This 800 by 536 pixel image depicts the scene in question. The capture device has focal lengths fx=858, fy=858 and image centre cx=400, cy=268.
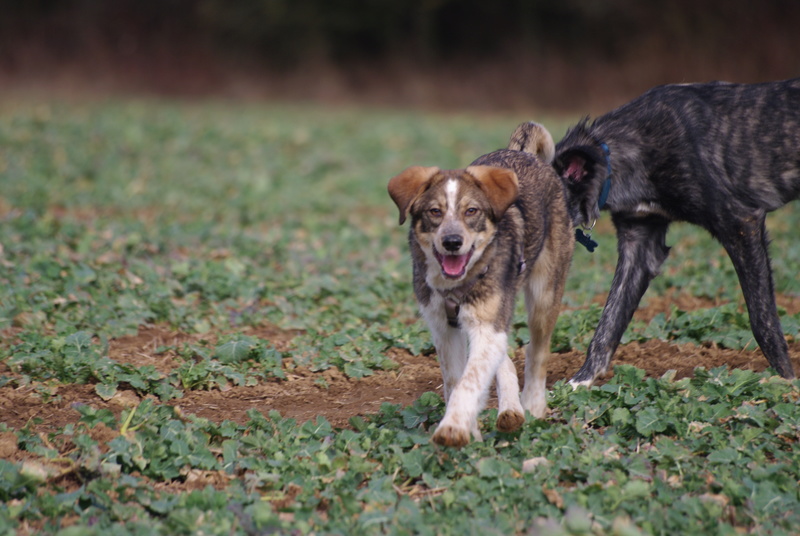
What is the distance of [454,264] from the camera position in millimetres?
4430

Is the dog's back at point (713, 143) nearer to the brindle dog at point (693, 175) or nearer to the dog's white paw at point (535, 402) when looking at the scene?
the brindle dog at point (693, 175)

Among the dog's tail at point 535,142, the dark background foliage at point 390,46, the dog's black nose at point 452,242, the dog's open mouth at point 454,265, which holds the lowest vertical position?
the dark background foliage at point 390,46

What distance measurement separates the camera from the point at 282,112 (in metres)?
25.2

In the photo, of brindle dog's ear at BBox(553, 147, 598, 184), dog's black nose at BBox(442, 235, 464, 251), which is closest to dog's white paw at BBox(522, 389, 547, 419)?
dog's black nose at BBox(442, 235, 464, 251)

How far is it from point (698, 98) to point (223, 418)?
3655mm

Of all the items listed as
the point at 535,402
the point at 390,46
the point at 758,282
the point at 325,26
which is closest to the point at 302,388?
the point at 535,402

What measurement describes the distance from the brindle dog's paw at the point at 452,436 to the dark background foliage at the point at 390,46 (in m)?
20.4

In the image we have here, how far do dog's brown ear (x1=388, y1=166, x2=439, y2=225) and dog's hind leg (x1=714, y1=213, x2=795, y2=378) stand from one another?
2005mm

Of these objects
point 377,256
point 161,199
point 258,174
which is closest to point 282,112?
point 258,174

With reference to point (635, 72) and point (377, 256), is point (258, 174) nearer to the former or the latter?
point (377, 256)

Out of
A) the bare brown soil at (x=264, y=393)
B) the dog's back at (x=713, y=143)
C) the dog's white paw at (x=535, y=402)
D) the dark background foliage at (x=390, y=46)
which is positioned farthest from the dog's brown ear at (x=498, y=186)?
the dark background foliage at (x=390, y=46)

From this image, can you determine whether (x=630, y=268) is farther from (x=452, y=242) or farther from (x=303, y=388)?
(x=303, y=388)

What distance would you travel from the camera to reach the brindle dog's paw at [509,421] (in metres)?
4.41

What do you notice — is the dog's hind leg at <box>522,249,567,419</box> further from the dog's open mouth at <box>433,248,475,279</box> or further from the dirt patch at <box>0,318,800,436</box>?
the dog's open mouth at <box>433,248,475,279</box>
